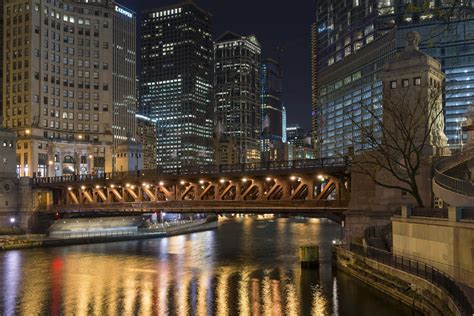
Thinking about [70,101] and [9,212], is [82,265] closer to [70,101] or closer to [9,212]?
[9,212]

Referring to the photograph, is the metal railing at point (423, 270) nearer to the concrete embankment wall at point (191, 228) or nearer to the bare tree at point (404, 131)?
the bare tree at point (404, 131)

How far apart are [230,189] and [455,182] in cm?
3290

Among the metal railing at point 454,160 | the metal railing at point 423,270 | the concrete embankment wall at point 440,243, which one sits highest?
the metal railing at point 454,160

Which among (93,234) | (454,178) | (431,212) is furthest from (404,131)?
(93,234)

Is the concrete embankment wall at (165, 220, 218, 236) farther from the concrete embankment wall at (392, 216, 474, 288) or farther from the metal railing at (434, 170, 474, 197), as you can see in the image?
the metal railing at (434, 170, 474, 197)

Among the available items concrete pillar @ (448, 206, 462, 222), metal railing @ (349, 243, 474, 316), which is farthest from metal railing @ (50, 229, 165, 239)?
concrete pillar @ (448, 206, 462, 222)

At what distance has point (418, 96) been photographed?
161 ft

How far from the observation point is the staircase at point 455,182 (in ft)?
122

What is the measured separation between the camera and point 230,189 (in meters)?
67.4

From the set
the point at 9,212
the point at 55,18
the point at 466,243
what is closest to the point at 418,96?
the point at 466,243

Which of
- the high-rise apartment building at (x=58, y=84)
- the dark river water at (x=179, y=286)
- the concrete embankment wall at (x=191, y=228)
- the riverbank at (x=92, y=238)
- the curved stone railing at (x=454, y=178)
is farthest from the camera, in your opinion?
the high-rise apartment building at (x=58, y=84)

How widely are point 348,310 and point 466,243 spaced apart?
405 inches

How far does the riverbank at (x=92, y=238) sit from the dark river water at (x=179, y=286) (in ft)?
17.2

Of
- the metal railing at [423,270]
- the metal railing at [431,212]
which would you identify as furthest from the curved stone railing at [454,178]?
the metal railing at [423,270]
